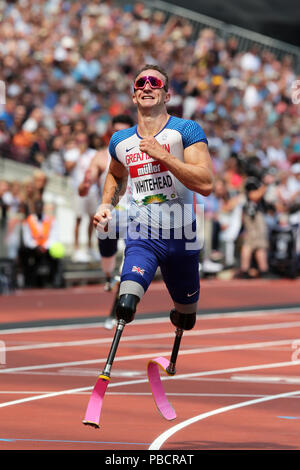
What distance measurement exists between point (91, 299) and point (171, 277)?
11.4 metres

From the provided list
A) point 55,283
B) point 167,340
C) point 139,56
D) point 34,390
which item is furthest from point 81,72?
point 34,390

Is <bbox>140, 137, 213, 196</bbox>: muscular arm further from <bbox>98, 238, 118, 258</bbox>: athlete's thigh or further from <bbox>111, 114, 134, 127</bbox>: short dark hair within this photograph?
<bbox>98, 238, 118, 258</bbox>: athlete's thigh

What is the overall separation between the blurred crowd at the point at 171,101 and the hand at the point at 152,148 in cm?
1098

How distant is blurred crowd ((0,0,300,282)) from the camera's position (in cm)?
2123

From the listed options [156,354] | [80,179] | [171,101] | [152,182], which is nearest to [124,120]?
[156,354]

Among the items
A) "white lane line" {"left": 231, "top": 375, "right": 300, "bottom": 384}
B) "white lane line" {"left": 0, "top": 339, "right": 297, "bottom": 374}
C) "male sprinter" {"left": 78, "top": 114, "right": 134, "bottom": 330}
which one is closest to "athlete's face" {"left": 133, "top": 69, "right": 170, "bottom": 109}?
"white lane line" {"left": 231, "top": 375, "right": 300, "bottom": 384}

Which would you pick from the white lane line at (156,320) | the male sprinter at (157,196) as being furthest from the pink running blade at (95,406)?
the white lane line at (156,320)

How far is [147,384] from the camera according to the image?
9.50 metres

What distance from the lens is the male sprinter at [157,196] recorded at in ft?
23.0

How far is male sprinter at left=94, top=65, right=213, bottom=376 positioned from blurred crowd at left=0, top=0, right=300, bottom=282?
10547 mm

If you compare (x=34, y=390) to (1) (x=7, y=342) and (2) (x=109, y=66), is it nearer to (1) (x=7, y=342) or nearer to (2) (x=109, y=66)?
(1) (x=7, y=342)

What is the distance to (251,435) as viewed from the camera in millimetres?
7086
